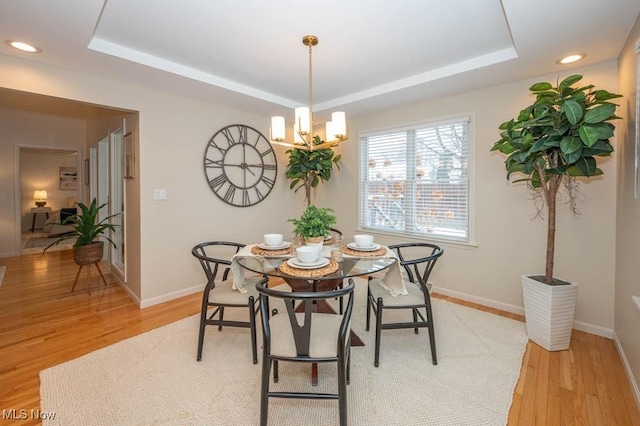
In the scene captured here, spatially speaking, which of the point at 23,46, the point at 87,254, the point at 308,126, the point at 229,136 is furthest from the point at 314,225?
the point at 87,254

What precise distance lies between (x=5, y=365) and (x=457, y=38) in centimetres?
419

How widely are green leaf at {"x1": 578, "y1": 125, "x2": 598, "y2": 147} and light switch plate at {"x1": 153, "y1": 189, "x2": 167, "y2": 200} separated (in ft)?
12.5

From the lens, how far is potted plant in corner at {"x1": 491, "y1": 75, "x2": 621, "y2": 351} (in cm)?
200

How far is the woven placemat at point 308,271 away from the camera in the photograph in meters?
1.73

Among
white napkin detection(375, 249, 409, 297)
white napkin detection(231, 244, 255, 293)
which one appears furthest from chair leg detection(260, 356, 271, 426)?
white napkin detection(375, 249, 409, 297)

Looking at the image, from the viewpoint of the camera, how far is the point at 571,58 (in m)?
2.41

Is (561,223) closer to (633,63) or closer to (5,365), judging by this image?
(633,63)

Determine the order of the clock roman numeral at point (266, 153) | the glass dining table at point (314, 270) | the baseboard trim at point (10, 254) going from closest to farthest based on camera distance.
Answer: the glass dining table at point (314, 270), the clock roman numeral at point (266, 153), the baseboard trim at point (10, 254)

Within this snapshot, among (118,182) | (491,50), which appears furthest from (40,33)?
(491,50)

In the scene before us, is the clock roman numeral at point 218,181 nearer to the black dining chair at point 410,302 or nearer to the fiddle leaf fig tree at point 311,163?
the fiddle leaf fig tree at point 311,163

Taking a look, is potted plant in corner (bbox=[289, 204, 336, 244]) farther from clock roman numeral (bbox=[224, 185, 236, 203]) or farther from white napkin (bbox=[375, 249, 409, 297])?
Answer: clock roman numeral (bbox=[224, 185, 236, 203])

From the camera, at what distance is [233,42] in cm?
240

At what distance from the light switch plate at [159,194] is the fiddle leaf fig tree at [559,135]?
3.46 m

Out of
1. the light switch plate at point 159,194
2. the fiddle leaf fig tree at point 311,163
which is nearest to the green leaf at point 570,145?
the fiddle leaf fig tree at point 311,163
